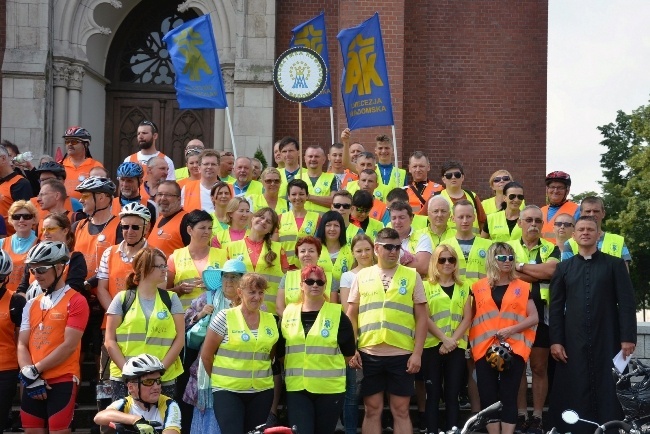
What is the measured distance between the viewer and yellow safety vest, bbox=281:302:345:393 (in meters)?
9.66

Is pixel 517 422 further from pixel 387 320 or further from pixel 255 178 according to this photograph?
pixel 255 178

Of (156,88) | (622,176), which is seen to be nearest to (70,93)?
(156,88)

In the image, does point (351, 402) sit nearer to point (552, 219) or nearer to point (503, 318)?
point (503, 318)

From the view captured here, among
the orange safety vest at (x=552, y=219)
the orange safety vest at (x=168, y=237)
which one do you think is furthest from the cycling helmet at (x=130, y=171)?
the orange safety vest at (x=552, y=219)

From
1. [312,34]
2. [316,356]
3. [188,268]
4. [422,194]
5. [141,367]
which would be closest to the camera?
[141,367]

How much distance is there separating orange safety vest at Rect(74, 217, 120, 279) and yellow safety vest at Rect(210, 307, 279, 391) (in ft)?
5.95

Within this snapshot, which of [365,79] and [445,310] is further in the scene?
[365,79]

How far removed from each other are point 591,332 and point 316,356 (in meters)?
2.61

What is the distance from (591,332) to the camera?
10422 mm

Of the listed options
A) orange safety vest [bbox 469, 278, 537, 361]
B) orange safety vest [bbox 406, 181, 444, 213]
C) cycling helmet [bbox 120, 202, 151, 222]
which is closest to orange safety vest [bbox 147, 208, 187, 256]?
cycling helmet [bbox 120, 202, 151, 222]

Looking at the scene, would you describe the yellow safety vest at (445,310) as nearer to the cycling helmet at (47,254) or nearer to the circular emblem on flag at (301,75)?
the cycling helmet at (47,254)

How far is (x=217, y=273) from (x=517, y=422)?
3196mm

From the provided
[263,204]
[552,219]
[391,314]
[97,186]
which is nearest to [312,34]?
[263,204]

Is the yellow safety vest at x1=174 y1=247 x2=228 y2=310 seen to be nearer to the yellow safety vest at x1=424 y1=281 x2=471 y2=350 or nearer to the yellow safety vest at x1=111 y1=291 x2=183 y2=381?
the yellow safety vest at x1=111 y1=291 x2=183 y2=381
